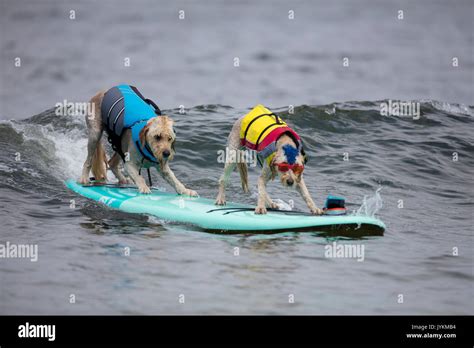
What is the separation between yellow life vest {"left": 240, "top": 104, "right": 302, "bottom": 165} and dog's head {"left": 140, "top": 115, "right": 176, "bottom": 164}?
3.27 feet

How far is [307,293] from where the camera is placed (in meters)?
8.89

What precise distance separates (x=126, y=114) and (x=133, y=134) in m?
0.41

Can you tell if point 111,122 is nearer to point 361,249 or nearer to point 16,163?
point 16,163

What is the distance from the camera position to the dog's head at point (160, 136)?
38.8 feet

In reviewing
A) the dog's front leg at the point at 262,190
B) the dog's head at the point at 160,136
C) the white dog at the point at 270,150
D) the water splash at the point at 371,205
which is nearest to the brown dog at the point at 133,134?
the dog's head at the point at 160,136

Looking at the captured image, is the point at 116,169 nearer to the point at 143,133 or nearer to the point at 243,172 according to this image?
the point at 143,133

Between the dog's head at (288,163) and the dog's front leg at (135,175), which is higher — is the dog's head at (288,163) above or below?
below

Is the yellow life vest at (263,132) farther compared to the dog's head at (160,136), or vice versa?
the dog's head at (160,136)

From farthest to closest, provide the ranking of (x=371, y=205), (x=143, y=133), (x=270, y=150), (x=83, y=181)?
(x=83, y=181) < (x=371, y=205) < (x=143, y=133) < (x=270, y=150)

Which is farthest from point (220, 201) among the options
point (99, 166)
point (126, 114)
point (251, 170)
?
point (251, 170)

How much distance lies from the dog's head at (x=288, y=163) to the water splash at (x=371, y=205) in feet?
6.89

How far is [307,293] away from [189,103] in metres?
13.4

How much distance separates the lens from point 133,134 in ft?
40.3

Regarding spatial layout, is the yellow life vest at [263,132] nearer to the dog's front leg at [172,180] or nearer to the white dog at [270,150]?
the white dog at [270,150]
